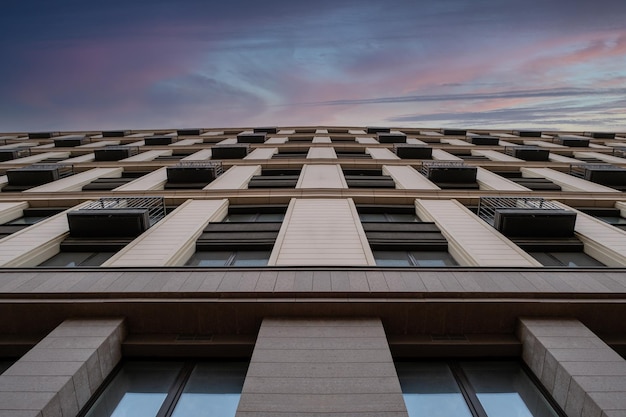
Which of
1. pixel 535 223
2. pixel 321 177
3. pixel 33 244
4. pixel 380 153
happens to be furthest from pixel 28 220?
pixel 535 223

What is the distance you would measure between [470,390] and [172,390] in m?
5.48

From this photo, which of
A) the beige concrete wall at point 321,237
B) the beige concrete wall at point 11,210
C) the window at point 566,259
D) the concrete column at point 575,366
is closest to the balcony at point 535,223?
the window at point 566,259

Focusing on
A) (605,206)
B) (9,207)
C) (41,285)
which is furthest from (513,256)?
(9,207)

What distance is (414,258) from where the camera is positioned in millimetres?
9484

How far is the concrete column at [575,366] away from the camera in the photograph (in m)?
4.35

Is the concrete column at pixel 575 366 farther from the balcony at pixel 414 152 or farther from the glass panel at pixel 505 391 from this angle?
the balcony at pixel 414 152

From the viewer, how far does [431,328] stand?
241 inches

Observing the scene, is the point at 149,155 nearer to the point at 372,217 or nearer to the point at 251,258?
the point at 251,258

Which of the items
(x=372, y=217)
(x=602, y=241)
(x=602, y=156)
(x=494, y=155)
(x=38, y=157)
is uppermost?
(x=38, y=157)

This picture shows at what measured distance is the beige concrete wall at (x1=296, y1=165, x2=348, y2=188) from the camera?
46.3 ft

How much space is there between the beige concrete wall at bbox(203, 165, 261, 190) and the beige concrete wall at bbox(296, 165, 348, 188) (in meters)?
2.79

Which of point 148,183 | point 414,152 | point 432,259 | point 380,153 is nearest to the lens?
point 432,259

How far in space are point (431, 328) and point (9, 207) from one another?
639 inches

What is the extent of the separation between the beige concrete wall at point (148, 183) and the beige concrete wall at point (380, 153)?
1306 cm
